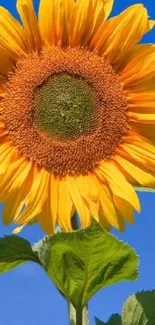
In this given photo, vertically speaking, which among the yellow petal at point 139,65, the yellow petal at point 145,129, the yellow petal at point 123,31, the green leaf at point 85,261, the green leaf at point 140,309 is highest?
the yellow petal at point 123,31

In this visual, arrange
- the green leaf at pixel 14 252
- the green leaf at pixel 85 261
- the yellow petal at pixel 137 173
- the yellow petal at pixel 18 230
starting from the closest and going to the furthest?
the green leaf at pixel 85 261 → the green leaf at pixel 14 252 → the yellow petal at pixel 18 230 → the yellow petal at pixel 137 173

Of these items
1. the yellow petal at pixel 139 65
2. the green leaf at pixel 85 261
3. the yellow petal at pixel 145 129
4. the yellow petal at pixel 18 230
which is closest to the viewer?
the green leaf at pixel 85 261

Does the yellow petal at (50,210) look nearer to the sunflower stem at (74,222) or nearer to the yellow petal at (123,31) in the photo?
the sunflower stem at (74,222)

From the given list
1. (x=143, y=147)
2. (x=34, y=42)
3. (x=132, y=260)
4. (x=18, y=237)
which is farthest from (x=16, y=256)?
(x=34, y=42)

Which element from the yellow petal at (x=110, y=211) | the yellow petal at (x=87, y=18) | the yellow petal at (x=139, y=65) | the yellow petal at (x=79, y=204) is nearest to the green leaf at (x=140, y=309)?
the yellow petal at (x=110, y=211)

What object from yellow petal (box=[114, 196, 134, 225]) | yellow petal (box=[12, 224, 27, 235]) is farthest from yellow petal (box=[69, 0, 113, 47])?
yellow petal (box=[12, 224, 27, 235])

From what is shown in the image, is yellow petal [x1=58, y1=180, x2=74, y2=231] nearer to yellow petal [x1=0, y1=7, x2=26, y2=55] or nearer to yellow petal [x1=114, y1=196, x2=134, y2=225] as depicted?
yellow petal [x1=114, y1=196, x2=134, y2=225]

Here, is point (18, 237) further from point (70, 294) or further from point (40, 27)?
point (40, 27)
